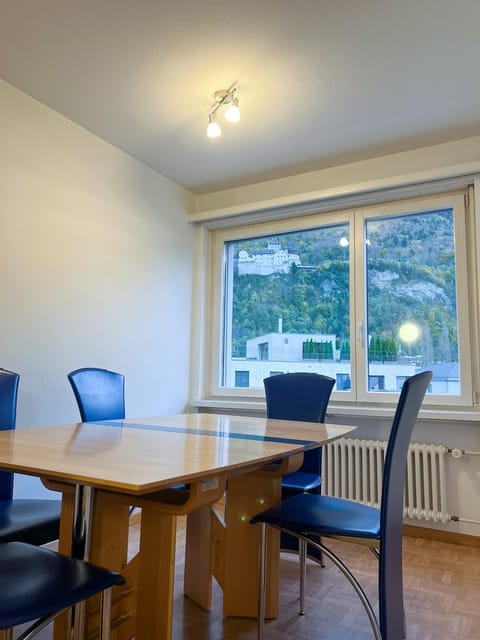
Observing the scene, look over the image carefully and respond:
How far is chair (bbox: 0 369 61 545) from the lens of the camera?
1.34 meters

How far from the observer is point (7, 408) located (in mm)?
1736

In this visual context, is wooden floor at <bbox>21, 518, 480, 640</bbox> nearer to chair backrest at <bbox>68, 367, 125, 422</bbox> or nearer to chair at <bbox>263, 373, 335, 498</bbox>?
chair at <bbox>263, 373, 335, 498</bbox>

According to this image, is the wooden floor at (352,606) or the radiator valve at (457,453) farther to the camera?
the radiator valve at (457,453)

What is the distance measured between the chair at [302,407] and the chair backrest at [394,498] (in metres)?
0.72

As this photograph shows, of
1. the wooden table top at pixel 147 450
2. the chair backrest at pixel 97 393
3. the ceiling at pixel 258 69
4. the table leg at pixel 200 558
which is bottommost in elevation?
the table leg at pixel 200 558

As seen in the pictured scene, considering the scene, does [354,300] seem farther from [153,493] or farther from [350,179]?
[153,493]

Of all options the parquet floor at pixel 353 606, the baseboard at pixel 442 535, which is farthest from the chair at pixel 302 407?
the baseboard at pixel 442 535

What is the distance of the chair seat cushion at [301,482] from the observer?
1.97 m

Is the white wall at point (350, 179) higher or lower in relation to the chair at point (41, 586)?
higher

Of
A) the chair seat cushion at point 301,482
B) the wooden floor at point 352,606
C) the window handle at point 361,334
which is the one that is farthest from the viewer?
the window handle at point 361,334

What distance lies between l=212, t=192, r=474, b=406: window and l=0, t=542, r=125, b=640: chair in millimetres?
2409

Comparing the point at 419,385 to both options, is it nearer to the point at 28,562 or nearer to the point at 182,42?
the point at 28,562

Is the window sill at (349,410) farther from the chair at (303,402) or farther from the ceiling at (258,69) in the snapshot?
the ceiling at (258,69)

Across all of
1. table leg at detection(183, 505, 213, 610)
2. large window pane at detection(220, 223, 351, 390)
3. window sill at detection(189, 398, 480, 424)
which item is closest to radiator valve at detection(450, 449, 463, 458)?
window sill at detection(189, 398, 480, 424)
